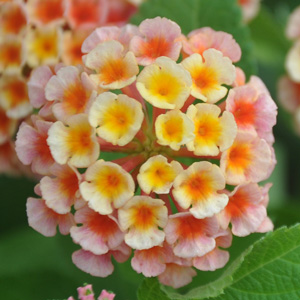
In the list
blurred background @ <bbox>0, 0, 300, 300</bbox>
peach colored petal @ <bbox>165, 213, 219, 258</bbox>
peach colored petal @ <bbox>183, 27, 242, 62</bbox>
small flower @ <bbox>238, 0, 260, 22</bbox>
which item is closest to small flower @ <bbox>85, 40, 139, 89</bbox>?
peach colored petal @ <bbox>183, 27, 242, 62</bbox>

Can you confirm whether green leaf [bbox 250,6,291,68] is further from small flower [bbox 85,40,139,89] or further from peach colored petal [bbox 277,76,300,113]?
small flower [bbox 85,40,139,89]

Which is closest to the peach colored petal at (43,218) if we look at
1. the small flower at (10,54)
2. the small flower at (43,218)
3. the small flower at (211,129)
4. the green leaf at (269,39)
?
the small flower at (43,218)

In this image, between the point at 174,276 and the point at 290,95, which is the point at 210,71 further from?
the point at 290,95

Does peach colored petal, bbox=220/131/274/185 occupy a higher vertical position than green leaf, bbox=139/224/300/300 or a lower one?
higher

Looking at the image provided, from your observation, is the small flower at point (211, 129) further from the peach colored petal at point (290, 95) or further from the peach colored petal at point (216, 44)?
the peach colored petal at point (290, 95)

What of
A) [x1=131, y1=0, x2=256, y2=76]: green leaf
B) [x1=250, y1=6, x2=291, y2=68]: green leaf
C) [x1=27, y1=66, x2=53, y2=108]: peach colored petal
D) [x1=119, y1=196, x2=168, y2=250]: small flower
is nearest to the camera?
Answer: [x1=119, y1=196, x2=168, y2=250]: small flower
